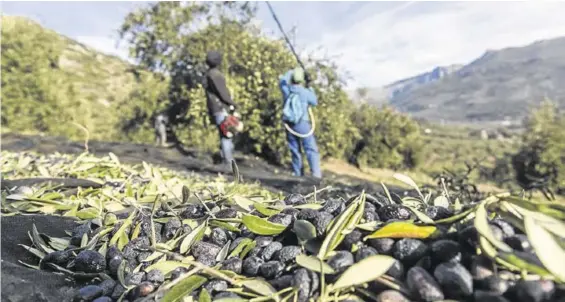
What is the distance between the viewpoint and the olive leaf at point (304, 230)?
1221 millimetres

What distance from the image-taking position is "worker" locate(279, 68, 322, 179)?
7746mm

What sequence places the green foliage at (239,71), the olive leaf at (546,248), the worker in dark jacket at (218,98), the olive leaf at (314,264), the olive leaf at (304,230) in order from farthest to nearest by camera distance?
1. the green foliage at (239,71)
2. the worker in dark jacket at (218,98)
3. the olive leaf at (304,230)
4. the olive leaf at (314,264)
5. the olive leaf at (546,248)

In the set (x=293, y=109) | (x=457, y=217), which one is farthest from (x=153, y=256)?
(x=293, y=109)

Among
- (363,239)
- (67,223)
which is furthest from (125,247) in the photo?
(363,239)

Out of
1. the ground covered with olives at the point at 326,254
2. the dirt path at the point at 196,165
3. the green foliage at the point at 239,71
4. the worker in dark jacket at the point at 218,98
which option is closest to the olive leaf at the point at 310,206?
the ground covered with olives at the point at 326,254

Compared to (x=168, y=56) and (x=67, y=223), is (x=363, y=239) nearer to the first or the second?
(x=67, y=223)

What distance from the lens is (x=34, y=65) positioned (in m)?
15.7

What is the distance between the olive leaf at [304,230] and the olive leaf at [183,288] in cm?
24

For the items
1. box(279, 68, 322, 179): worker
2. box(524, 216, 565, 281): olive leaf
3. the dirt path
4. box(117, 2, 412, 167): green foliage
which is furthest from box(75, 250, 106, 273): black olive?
box(117, 2, 412, 167): green foliage

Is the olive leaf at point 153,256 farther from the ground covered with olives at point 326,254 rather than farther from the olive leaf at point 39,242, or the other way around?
the olive leaf at point 39,242

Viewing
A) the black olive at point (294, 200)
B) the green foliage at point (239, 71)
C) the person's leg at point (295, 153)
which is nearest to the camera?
the black olive at point (294, 200)

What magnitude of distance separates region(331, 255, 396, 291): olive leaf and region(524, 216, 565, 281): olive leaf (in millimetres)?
269

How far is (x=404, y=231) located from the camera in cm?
114

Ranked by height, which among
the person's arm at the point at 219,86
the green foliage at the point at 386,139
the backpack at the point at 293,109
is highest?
the person's arm at the point at 219,86
